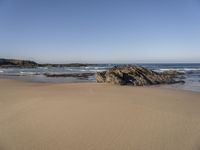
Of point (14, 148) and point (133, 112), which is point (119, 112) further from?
point (14, 148)

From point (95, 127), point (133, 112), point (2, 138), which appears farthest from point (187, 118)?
point (2, 138)

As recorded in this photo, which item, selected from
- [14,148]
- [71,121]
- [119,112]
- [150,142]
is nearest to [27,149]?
[14,148]

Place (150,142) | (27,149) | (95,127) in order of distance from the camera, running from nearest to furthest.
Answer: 1. (27,149)
2. (150,142)
3. (95,127)

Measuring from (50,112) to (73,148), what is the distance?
6.78 ft

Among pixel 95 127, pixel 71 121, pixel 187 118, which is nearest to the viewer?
pixel 95 127

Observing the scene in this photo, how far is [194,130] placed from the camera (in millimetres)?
4562

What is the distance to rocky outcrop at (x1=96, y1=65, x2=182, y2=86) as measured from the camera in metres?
14.2

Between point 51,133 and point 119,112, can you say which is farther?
point 119,112

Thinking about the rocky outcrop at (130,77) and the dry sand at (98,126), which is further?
the rocky outcrop at (130,77)

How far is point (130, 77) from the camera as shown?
1470cm

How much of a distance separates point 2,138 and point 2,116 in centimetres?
138

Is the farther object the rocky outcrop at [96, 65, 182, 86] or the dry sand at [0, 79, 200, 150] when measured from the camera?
the rocky outcrop at [96, 65, 182, 86]

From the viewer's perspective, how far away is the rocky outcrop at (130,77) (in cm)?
1424

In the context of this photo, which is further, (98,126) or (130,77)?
(130,77)
